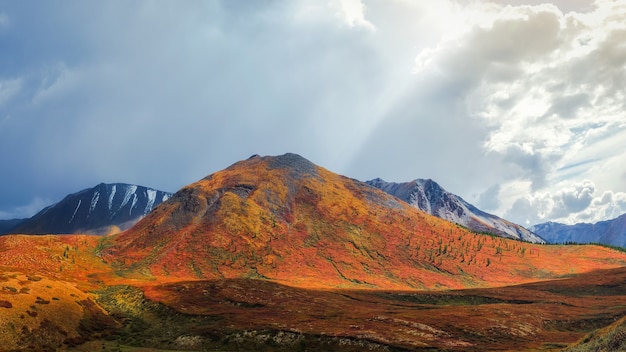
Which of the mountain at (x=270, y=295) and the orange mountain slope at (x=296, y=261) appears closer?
the mountain at (x=270, y=295)

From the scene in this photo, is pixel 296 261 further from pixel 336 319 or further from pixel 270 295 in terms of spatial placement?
pixel 336 319

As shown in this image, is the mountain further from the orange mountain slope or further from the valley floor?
the orange mountain slope

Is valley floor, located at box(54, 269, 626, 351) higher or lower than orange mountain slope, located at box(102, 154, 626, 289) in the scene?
lower

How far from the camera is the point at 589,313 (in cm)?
9431

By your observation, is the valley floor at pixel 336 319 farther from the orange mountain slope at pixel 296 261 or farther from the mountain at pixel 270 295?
the orange mountain slope at pixel 296 261

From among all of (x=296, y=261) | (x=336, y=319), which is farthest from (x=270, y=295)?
(x=296, y=261)

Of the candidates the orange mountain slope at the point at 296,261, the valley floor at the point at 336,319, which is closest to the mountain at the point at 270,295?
the valley floor at the point at 336,319

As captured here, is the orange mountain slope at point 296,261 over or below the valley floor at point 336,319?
over

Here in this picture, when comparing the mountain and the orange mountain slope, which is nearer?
the mountain

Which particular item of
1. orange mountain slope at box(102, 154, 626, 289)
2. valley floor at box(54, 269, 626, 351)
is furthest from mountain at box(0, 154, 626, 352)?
orange mountain slope at box(102, 154, 626, 289)

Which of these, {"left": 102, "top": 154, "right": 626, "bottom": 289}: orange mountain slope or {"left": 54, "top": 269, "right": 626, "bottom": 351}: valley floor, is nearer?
{"left": 54, "top": 269, "right": 626, "bottom": 351}: valley floor

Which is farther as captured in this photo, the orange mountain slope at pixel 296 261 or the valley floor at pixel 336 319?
→ the orange mountain slope at pixel 296 261

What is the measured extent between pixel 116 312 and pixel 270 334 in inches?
1630

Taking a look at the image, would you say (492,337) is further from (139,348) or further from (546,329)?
(139,348)
